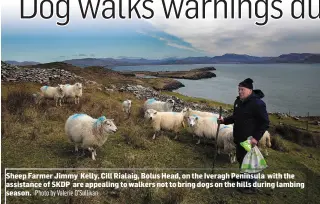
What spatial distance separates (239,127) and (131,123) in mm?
6488

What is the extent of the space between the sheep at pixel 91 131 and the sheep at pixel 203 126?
361 cm

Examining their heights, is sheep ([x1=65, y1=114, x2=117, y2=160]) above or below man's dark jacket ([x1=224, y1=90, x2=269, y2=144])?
below

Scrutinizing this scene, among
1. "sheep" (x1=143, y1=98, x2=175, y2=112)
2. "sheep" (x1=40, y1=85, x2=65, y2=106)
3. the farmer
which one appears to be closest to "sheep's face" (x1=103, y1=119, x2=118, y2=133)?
the farmer

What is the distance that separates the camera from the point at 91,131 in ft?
24.2

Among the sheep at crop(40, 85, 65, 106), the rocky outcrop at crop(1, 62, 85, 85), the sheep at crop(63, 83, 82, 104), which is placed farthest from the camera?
the rocky outcrop at crop(1, 62, 85, 85)

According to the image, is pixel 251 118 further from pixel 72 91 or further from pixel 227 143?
pixel 72 91

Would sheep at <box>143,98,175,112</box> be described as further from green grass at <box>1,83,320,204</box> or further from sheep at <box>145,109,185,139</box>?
sheep at <box>145,109,185,139</box>

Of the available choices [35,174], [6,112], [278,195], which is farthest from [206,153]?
[6,112]

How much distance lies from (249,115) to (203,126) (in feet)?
15.1

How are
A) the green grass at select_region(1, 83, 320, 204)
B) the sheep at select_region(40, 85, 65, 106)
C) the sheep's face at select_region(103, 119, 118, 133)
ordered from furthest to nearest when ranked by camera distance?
1. the sheep at select_region(40, 85, 65, 106)
2. the sheep's face at select_region(103, 119, 118, 133)
3. the green grass at select_region(1, 83, 320, 204)

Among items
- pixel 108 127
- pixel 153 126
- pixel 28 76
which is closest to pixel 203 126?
pixel 153 126

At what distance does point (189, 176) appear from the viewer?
250 inches

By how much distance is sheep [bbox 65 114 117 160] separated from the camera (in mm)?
7309

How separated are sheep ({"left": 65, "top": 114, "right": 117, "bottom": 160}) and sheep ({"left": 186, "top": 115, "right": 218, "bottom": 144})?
3605 millimetres
